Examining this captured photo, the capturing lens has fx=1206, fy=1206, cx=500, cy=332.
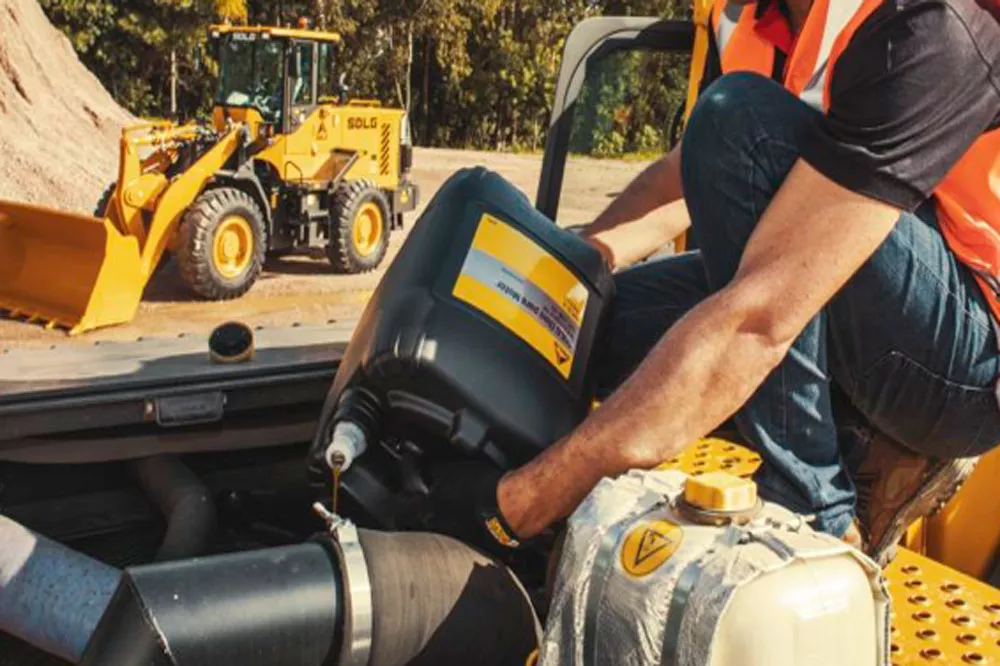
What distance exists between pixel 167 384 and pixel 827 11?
4.56 ft

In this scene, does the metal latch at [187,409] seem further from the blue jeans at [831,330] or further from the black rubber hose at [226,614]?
the blue jeans at [831,330]

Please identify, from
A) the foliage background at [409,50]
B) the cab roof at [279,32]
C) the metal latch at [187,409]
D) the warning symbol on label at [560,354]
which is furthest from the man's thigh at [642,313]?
the foliage background at [409,50]

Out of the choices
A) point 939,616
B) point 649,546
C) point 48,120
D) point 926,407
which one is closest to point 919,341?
point 926,407

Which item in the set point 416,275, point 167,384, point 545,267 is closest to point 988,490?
point 545,267

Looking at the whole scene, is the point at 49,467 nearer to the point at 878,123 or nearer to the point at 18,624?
the point at 18,624

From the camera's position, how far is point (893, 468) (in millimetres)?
2090

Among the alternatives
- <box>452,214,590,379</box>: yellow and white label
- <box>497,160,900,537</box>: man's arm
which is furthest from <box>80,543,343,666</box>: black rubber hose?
<box>452,214,590,379</box>: yellow and white label

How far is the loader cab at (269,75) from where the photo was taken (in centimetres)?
1101

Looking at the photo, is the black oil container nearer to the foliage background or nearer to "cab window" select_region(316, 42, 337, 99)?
"cab window" select_region(316, 42, 337, 99)

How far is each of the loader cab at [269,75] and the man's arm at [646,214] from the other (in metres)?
8.66

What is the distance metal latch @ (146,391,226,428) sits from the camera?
2314 millimetres

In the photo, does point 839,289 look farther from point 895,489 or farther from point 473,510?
point 473,510

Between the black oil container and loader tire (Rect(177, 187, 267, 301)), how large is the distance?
756cm

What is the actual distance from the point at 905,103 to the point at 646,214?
1023 mm
